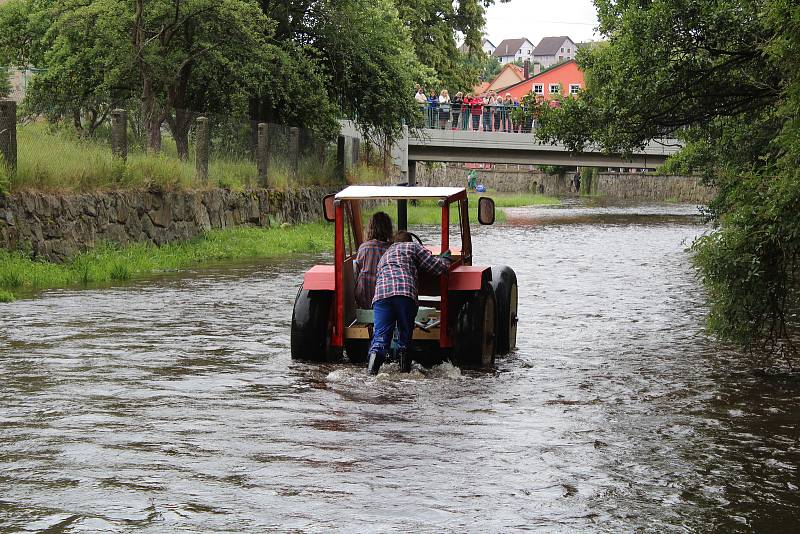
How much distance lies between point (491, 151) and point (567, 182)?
43400mm

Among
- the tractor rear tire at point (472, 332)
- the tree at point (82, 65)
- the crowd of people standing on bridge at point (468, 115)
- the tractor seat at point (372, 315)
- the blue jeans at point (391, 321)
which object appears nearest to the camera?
the blue jeans at point (391, 321)

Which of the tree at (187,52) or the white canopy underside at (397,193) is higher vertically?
the tree at (187,52)

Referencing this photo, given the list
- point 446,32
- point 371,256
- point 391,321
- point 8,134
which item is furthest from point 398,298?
point 446,32

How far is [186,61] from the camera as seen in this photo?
31141mm

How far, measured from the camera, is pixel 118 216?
78.1 feet

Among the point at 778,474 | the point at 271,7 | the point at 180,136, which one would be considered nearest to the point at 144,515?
the point at 778,474

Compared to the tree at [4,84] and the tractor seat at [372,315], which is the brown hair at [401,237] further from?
the tree at [4,84]

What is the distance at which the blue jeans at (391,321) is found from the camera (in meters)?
11.9

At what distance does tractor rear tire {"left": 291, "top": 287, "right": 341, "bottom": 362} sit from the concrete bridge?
4743 cm

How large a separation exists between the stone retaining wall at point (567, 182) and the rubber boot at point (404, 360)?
71.1 metres

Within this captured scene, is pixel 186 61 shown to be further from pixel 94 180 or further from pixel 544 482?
pixel 544 482

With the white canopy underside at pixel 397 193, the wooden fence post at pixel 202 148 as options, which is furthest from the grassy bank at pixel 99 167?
the white canopy underside at pixel 397 193

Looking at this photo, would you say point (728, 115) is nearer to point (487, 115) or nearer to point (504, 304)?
point (504, 304)

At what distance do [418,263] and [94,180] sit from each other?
42.1 feet
